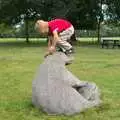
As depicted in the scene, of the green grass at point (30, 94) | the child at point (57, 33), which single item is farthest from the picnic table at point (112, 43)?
the child at point (57, 33)

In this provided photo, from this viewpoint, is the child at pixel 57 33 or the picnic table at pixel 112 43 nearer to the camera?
the child at pixel 57 33

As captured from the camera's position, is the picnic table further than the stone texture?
Yes

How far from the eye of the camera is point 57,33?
9.88m

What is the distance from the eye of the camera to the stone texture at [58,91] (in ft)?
30.4

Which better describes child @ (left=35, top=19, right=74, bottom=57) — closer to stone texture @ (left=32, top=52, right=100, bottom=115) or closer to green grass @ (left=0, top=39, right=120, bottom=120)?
stone texture @ (left=32, top=52, right=100, bottom=115)

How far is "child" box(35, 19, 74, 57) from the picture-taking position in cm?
970

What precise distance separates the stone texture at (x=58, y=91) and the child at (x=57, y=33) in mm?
178

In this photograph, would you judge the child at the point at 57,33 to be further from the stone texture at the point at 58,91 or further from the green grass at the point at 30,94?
the green grass at the point at 30,94

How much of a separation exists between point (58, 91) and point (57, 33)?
127cm

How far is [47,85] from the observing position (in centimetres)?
944


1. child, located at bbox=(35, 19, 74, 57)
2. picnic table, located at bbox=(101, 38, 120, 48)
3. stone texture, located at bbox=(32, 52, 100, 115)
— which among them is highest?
child, located at bbox=(35, 19, 74, 57)

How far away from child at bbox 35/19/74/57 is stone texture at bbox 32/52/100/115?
0.59ft

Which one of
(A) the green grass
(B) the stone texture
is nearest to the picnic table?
(A) the green grass

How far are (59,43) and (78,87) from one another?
100 cm
